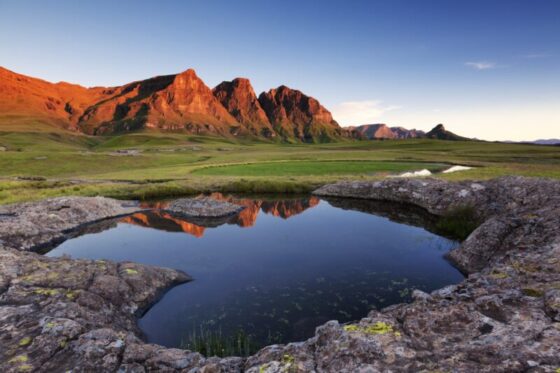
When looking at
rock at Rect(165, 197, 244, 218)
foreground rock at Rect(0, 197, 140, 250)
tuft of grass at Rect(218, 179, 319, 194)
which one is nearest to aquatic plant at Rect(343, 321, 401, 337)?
foreground rock at Rect(0, 197, 140, 250)

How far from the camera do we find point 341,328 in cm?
851

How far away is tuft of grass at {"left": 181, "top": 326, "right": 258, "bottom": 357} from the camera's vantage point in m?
11.0

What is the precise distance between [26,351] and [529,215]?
2351cm

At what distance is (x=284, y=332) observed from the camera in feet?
40.9

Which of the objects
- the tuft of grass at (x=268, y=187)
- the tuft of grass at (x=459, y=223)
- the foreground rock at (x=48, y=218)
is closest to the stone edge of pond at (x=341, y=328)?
the foreground rock at (x=48, y=218)

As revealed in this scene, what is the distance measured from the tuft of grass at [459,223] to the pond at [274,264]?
1.42 metres

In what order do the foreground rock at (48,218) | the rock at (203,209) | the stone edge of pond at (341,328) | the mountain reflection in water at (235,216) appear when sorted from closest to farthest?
the stone edge of pond at (341,328) → the foreground rock at (48,218) → the mountain reflection in water at (235,216) → the rock at (203,209)

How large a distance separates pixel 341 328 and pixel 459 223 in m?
21.3

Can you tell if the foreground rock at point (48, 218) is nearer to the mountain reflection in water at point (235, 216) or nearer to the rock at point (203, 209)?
the mountain reflection in water at point (235, 216)

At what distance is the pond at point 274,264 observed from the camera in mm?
13273

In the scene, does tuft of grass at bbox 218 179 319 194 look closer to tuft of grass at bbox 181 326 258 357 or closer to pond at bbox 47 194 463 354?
pond at bbox 47 194 463 354

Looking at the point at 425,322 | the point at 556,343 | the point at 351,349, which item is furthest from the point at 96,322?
the point at 556,343

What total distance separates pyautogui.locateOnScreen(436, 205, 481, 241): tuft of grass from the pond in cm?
142

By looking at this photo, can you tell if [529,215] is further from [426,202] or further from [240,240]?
[240,240]
